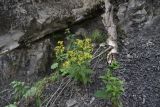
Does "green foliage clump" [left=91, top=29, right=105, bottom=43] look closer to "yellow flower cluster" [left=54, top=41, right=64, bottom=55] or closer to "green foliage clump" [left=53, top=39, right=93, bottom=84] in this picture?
"yellow flower cluster" [left=54, top=41, right=64, bottom=55]

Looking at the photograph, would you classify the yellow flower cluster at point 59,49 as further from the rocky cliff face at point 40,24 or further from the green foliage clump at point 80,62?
the rocky cliff face at point 40,24

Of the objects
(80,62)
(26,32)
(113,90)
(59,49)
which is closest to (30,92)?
(59,49)

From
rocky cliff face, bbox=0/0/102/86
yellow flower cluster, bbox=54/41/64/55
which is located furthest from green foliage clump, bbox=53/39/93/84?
rocky cliff face, bbox=0/0/102/86

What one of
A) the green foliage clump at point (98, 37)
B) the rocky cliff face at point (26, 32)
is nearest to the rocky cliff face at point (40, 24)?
the rocky cliff face at point (26, 32)

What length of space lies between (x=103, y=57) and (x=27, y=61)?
1358mm

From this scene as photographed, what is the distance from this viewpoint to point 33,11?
5.89m

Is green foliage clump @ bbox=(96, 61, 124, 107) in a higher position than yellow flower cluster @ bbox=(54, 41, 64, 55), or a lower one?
lower

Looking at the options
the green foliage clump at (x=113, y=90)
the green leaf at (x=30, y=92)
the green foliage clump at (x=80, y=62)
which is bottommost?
the green leaf at (x=30, y=92)

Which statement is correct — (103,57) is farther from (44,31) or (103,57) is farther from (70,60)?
(44,31)

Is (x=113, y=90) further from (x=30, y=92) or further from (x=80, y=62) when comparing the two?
(x=30, y=92)

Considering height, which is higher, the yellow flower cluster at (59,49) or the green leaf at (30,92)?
the yellow flower cluster at (59,49)

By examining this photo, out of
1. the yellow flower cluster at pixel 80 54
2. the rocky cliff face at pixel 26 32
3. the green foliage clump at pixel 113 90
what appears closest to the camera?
the green foliage clump at pixel 113 90

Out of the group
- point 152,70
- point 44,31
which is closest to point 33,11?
point 44,31

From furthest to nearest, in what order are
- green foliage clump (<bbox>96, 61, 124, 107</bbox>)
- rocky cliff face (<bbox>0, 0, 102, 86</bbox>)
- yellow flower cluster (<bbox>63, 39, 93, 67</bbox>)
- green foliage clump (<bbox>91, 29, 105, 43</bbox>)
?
rocky cliff face (<bbox>0, 0, 102, 86</bbox>)
green foliage clump (<bbox>91, 29, 105, 43</bbox>)
yellow flower cluster (<bbox>63, 39, 93, 67</bbox>)
green foliage clump (<bbox>96, 61, 124, 107</bbox>)
